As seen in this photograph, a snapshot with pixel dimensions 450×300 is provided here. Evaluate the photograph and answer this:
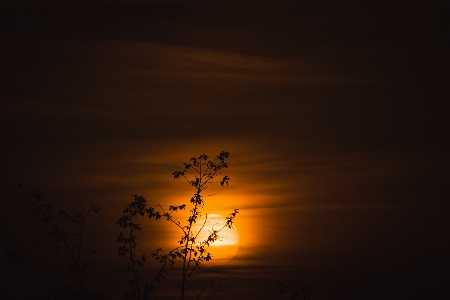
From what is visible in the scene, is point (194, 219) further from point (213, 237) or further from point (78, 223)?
point (78, 223)

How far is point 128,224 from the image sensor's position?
17.4m

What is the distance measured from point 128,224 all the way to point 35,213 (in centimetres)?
218

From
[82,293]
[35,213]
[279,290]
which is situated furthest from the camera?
[279,290]

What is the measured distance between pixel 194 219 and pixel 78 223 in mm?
2733

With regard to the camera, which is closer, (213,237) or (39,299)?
(39,299)

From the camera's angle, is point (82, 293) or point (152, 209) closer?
point (82, 293)

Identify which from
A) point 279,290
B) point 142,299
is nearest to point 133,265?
point 142,299

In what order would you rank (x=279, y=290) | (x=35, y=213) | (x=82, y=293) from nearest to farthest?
(x=82, y=293)
(x=35, y=213)
(x=279, y=290)

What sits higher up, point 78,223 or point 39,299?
point 78,223

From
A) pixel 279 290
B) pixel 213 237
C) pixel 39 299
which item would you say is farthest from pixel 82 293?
pixel 279 290

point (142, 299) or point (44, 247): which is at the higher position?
point (44, 247)

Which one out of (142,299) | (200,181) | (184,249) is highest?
(200,181)

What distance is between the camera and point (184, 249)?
1766cm

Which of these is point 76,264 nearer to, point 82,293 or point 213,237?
point 82,293
